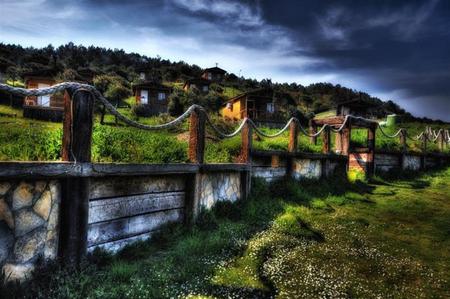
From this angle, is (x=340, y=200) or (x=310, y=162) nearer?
(x=340, y=200)

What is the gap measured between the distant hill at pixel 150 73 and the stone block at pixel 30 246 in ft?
143

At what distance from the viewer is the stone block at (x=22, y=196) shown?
3.75m

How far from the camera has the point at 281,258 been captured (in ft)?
17.6

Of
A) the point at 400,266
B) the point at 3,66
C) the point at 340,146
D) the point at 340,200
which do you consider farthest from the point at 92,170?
the point at 3,66

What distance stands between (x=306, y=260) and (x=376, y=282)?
3.42ft

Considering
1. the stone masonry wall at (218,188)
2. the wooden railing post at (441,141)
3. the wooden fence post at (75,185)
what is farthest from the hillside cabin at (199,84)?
the wooden fence post at (75,185)

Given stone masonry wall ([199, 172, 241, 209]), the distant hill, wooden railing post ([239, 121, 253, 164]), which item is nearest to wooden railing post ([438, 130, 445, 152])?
wooden railing post ([239, 121, 253, 164])

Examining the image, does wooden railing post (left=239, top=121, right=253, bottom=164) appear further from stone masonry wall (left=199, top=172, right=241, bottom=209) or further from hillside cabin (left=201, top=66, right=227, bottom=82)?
hillside cabin (left=201, top=66, right=227, bottom=82)

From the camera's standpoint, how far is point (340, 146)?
1310 centimetres

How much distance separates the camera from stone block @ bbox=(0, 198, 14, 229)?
143 inches

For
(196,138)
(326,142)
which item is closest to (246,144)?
(196,138)

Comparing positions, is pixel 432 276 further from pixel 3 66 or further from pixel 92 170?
pixel 3 66

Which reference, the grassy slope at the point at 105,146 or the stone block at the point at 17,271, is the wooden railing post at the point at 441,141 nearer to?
the grassy slope at the point at 105,146

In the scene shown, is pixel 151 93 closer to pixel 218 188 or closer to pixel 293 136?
pixel 293 136
